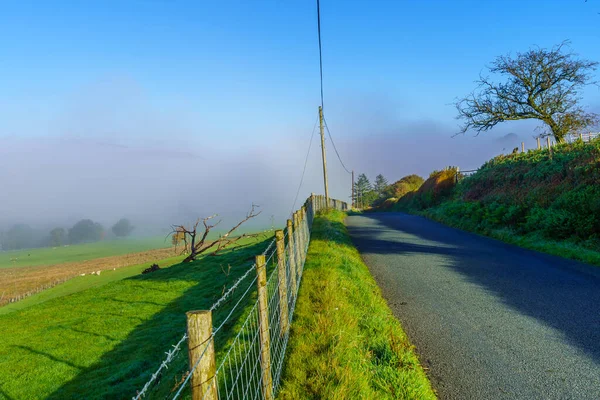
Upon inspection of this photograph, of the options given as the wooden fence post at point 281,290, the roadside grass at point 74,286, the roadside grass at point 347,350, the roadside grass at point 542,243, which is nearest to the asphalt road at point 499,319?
the roadside grass at point 347,350

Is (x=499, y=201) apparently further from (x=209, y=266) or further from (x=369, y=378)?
(x=369, y=378)

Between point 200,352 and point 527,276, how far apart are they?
29.6 feet

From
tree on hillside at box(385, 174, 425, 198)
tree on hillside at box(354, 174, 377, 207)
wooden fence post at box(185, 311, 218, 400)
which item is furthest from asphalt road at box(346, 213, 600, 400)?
tree on hillside at box(354, 174, 377, 207)

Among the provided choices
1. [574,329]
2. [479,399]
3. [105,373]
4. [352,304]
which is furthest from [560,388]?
[105,373]

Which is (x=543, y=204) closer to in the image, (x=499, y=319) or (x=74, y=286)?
(x=499, y=319)

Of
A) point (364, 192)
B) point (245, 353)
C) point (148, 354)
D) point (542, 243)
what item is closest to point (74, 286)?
point (148, 354)

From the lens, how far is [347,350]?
14.5ft

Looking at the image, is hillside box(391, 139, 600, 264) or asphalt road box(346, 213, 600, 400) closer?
asphalt road box(346, 213, 600, 400)

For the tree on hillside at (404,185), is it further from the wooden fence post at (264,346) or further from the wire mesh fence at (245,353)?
the wooden fence post at (264,346)

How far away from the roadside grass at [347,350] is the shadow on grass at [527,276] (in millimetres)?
2481

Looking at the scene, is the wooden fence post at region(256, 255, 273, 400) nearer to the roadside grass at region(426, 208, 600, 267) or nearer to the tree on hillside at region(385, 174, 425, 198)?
the roadside grass at region(426, 208, 600, 267)

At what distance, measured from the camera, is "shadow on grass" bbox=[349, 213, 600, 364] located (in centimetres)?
588

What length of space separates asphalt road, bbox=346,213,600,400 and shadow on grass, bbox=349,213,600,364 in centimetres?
2

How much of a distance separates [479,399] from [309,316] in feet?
8.26
